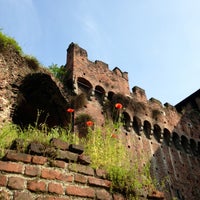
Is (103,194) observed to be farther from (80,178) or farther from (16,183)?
(16,183)

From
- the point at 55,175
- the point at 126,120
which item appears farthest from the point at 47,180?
the point at 126,120

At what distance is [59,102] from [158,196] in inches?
279

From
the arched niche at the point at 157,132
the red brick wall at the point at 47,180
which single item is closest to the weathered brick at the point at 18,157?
the red brick wall at the point at 47,180

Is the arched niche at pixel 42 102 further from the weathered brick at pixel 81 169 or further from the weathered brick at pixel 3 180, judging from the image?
the weathered brick at pixel 3 180

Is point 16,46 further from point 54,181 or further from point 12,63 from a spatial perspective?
point 54,181

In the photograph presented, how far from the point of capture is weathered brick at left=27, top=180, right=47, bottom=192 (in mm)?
2395

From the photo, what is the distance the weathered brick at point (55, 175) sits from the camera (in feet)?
8.42

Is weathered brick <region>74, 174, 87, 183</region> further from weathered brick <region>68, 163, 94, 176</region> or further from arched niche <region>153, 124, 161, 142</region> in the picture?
arched niche <region>153, 124, 161, 142</region>

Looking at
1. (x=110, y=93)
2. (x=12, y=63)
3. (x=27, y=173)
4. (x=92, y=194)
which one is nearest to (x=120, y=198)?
(x=92, y=194)

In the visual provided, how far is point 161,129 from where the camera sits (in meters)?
13.2

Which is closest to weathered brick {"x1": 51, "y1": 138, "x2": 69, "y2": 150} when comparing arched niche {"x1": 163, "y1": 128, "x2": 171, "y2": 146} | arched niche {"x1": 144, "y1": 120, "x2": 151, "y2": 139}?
arched niche {"x1": 144, "y1": 120, "x2": 151, "y2": 139}

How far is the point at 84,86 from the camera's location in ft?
36.4

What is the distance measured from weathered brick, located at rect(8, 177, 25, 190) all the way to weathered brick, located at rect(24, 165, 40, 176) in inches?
4.0

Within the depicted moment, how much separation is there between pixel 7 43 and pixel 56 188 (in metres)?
7.13
